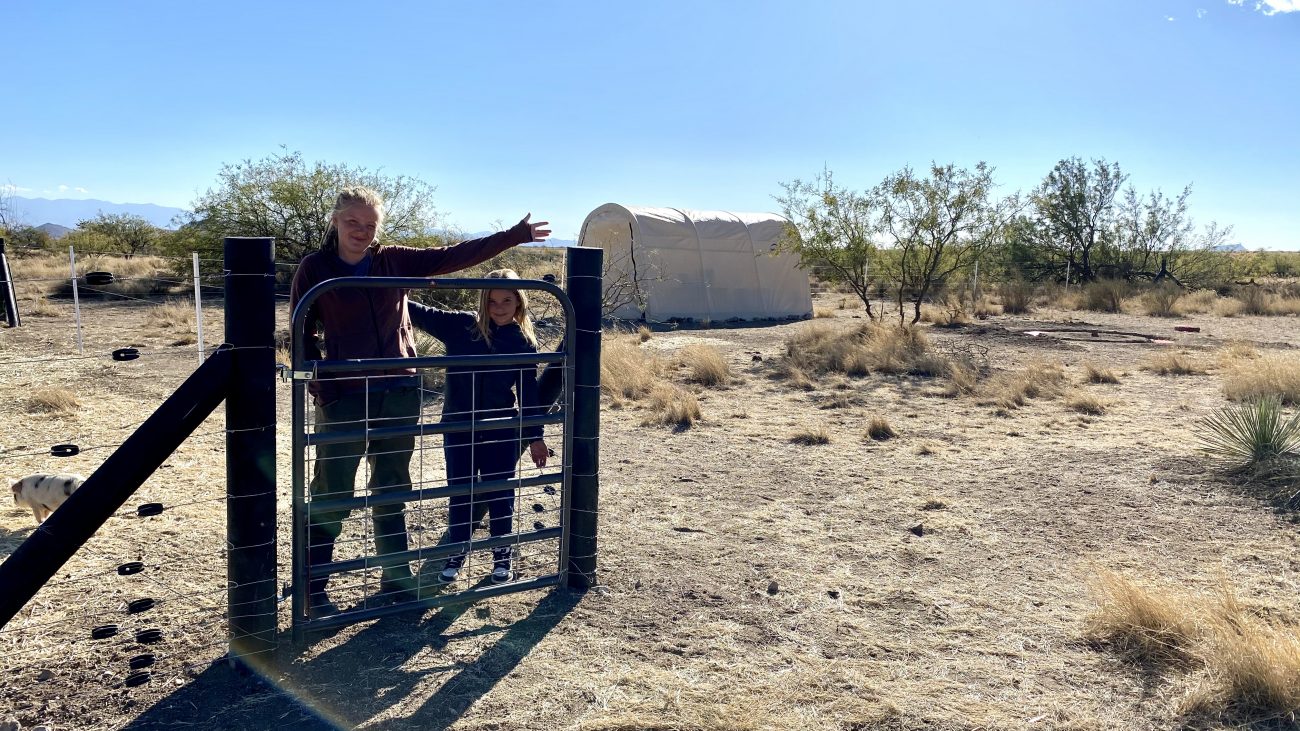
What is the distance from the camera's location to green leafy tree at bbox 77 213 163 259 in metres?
32.0

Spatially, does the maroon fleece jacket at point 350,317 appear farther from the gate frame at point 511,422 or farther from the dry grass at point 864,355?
the dry grass at point 864,355

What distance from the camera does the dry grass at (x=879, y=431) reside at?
7.96 meters

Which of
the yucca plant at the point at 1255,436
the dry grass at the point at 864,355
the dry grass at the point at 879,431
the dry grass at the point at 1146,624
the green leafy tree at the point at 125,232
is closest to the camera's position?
the dry grass at the point at 1146,624

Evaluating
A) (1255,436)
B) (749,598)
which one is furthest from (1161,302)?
(749,598)

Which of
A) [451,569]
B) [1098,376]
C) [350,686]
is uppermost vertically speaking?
[1098,376]

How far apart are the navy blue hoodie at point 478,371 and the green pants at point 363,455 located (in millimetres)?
369

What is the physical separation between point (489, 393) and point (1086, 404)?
23.9 feet

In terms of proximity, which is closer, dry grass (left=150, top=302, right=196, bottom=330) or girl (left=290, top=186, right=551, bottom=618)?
girl (left=290, top=186, right=551, bottom=618)

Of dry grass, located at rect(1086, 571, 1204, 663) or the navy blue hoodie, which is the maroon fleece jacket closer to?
the navy blue hoodie

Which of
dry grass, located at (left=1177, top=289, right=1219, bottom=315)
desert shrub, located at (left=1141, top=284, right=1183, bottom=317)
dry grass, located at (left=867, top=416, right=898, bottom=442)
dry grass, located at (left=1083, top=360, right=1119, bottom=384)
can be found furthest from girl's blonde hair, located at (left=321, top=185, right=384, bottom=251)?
dry grass, located at (left=1177, top=289, right=1219, bottom=315)

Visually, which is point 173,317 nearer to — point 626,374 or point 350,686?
point 626,374

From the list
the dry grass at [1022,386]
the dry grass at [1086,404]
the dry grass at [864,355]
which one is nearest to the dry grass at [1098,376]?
the dry grass at [1022,386]

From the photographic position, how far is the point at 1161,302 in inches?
886

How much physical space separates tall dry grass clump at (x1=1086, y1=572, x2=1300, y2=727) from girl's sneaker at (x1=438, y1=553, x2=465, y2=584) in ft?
9.39
